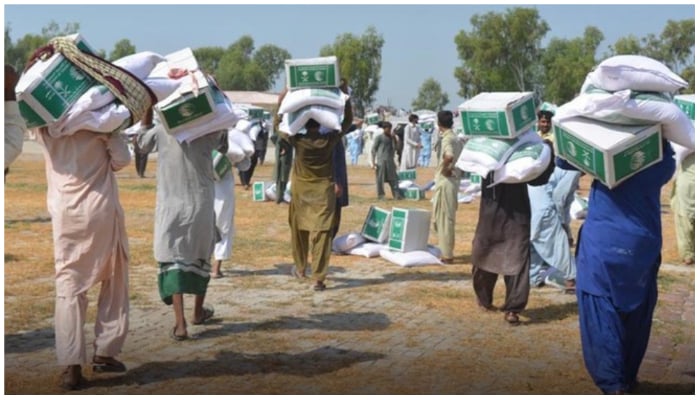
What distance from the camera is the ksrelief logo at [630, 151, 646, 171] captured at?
212 inches

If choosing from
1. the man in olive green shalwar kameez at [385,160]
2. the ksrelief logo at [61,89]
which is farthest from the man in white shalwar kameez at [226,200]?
the man in olive green shalwar kameez at [385,160]

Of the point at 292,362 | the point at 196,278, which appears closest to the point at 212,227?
the point at 196,278

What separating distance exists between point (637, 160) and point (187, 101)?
117 inches

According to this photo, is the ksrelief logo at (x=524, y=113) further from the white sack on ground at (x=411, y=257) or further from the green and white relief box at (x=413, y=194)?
the green and white relief box at (x=413, y=194)

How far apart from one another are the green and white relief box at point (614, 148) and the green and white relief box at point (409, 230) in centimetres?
597

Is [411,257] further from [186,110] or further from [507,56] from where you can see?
[507,56]

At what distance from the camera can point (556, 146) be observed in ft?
19.2

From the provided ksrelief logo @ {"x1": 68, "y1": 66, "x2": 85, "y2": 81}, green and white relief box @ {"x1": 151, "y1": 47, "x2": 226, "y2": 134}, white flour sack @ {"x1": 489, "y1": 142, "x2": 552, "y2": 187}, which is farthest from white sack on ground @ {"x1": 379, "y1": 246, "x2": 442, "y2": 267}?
ksrelief logo @ {"x1": 68, "y1": 66, "x2": 85, "y2": 81}

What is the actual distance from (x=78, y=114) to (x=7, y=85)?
0.40 meters

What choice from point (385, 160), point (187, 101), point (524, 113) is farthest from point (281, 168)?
point (187, 101)

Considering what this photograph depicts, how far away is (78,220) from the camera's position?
5.67 meters

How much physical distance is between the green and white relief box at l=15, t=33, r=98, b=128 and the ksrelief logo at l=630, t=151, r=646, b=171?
9.81 ft

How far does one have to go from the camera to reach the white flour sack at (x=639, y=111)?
5.40 meters

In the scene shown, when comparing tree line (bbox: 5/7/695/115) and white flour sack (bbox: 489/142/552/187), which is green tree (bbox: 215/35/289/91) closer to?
tree line (bbox: 5/7/695/115)
